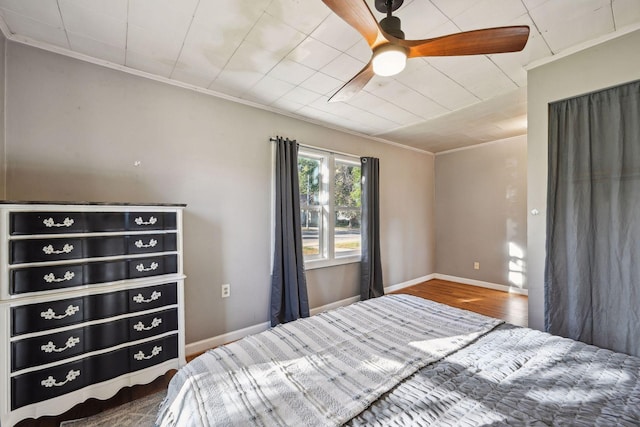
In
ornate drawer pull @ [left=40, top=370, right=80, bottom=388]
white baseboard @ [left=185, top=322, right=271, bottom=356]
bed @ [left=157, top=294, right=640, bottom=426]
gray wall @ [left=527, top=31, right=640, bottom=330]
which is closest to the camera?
bed @ [left=157, top=294, right=640, bottom=426]

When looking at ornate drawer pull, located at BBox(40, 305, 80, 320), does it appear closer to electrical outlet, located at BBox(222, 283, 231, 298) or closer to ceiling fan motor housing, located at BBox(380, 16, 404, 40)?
electrical outlet, located at BBox(222, 283, 231, 298)

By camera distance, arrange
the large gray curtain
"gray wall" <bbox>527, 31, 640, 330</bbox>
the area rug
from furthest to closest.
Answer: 1. "gray wall" <bbox>527, 31, 640, 330</bbox>
2. the large gray curtain
3. the area rug

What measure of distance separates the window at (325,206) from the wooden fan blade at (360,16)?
2.03 m

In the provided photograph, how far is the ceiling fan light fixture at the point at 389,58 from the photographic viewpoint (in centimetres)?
133

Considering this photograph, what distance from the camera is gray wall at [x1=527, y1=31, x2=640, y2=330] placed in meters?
1.88

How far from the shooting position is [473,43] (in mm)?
1334

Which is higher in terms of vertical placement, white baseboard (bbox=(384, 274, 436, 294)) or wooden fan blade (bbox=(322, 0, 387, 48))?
wooden fan blade (bbox=(322, 0, 387, 48))

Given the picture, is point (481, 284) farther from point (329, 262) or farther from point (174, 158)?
point (174, 158)

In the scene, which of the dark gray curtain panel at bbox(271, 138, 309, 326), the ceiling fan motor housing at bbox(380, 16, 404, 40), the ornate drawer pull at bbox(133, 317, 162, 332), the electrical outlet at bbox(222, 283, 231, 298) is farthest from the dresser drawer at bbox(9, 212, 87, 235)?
the ceiling fan motor housing at bbox(380, 16, 404, 40)

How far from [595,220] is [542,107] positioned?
0.96 metres

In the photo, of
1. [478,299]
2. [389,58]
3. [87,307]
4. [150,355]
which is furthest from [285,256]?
[478,299]

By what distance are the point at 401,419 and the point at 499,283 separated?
4371 mm

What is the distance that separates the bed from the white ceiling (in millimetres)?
1882

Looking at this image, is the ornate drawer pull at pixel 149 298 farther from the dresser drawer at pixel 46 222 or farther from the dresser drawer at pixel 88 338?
the dresser drawer at pixel 46 222
